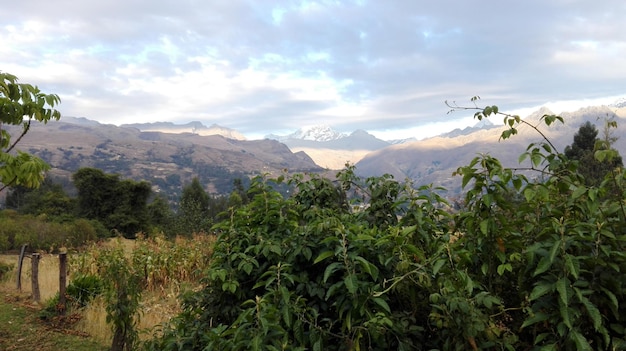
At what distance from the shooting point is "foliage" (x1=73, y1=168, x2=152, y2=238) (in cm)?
3812

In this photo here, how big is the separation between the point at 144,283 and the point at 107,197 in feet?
105

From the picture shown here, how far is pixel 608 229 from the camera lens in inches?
85.7

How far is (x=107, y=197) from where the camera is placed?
39438 mm

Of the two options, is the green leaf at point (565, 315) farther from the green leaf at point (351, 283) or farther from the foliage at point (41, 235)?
the foliage at point (41, 235)

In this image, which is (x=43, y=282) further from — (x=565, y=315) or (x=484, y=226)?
(x=565, y=315)

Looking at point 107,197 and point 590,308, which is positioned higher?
point 590,308

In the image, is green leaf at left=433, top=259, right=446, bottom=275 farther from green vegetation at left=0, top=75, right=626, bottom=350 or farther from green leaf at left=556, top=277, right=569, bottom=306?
green leaf at left=556, top=277, right=569, bottom=306

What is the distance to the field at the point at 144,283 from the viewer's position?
696 centimetres

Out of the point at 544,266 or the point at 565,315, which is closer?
the point at 565,315

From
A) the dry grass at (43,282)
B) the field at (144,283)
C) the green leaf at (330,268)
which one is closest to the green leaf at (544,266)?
the green leaf at (330,268)

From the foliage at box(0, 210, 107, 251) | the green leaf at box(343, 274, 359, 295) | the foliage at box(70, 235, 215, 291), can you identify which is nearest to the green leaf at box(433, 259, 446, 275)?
the green leaf at box(343, 274, 359, 295)

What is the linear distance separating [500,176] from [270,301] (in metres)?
1.59

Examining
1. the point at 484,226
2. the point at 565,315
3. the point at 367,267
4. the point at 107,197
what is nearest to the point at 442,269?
the point at 484,226

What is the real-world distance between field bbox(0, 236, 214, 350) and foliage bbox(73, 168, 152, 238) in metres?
24.4
